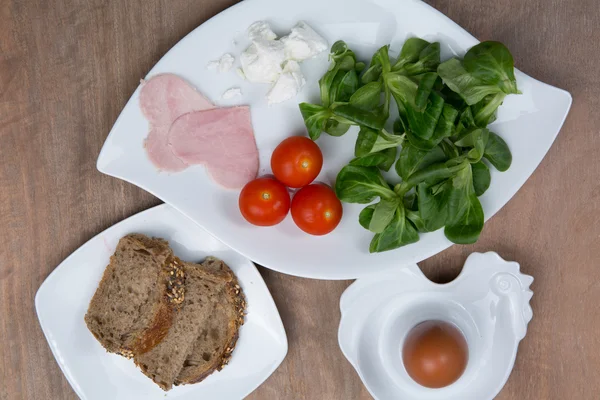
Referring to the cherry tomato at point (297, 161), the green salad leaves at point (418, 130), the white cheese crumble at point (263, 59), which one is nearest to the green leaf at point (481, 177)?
the green salad leaves at point (418, 130)

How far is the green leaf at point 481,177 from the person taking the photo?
119 centimetres

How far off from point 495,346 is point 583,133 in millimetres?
568

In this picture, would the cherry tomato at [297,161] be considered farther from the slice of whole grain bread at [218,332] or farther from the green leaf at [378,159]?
the slice of whole grain bread at [218,332]

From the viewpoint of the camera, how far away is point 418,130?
112cm

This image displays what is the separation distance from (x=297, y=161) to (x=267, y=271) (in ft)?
1.15

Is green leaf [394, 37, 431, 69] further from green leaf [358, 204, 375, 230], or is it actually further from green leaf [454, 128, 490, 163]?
Answer: green leaf [358, 204, 375, 230]

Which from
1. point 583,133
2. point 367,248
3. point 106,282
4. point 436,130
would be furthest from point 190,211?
point 583,133

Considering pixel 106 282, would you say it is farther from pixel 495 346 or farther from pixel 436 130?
pixel 495 346

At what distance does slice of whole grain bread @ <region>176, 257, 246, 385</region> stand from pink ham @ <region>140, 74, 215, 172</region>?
0.92 ft

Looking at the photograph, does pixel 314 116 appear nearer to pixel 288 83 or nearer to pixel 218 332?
pixel 288 83

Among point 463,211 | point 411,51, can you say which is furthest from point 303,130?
point 463,211

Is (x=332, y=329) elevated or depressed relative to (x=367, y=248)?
depressed

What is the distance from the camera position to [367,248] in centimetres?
130

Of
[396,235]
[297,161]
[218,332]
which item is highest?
[297,161]
